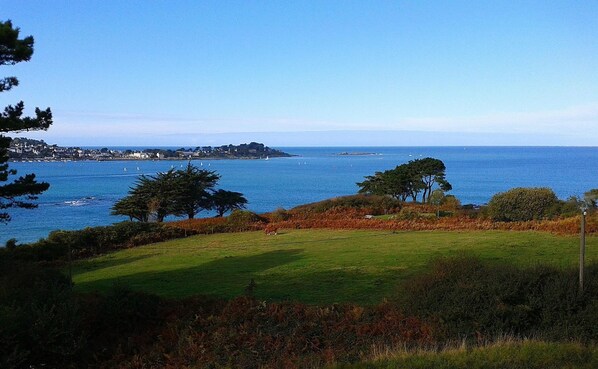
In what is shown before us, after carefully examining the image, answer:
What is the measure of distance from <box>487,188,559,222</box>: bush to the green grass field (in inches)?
199

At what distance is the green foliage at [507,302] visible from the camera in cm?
755

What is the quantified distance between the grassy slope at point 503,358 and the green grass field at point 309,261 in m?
2.38

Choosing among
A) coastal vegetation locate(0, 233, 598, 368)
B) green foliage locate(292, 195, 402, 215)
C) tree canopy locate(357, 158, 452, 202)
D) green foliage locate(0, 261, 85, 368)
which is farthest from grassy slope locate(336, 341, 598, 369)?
tree canopy locate(357, 158, 452, 202)

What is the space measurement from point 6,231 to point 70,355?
4191 cm

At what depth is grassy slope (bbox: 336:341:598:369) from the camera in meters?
6.19

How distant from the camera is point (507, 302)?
791 centimetres

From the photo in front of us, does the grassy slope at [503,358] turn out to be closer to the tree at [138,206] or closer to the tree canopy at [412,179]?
the tree at [138,206]

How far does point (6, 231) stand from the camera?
145ft

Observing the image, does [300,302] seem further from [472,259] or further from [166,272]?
[166,272]

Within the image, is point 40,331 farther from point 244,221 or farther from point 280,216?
point 280,216

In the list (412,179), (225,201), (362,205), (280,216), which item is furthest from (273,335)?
(412,179)

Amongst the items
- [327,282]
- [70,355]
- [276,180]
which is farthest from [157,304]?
[276,180]

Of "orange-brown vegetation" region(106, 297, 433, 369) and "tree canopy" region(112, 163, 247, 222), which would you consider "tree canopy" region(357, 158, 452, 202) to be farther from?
"orange-brown vegetation" region(106, 297, 433, 369)

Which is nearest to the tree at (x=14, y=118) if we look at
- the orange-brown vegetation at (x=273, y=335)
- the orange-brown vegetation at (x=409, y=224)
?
the orange-brown vegetation at (x=409, y=224)
